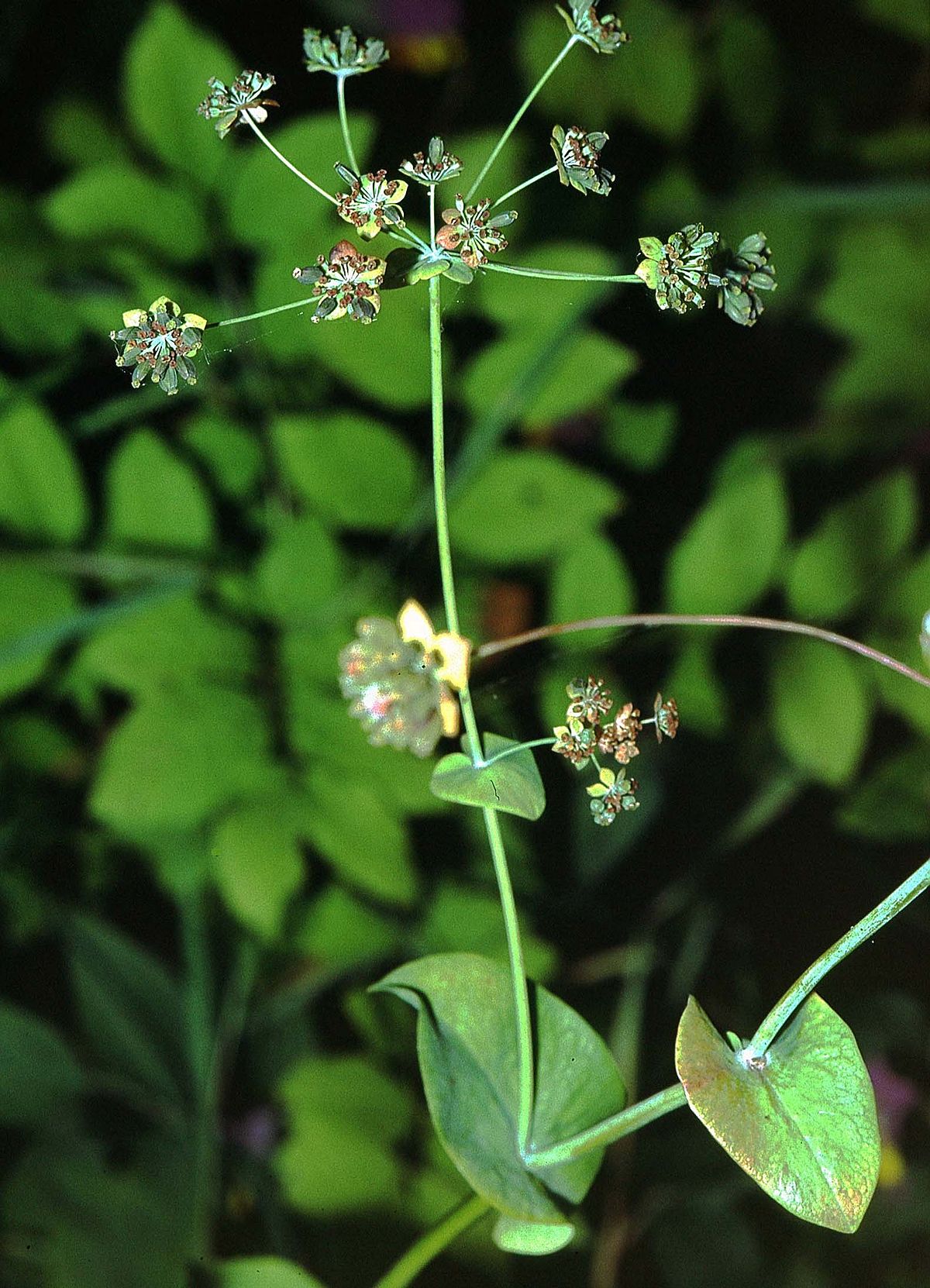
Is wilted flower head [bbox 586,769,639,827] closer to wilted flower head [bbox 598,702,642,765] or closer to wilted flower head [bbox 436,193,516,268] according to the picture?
wilted flower head [bbox 598,702,642,765]

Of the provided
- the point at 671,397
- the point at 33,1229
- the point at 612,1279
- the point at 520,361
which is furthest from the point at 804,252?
the point at 33,1229

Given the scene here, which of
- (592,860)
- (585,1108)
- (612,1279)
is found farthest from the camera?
(592,860)

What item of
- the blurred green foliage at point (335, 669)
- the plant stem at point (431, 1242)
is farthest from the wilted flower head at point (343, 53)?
the plant stem at point (431, 1242)

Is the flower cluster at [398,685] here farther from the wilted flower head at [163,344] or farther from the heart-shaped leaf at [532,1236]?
the heart-shaped leaf at [532,1236]

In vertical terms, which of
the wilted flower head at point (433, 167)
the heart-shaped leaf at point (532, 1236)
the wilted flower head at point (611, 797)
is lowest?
the heart-shaped leaf at point (532, 1236)

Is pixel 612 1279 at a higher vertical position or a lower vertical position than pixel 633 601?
lower

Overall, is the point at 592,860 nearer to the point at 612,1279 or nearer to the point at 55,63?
the point at 612,1279
